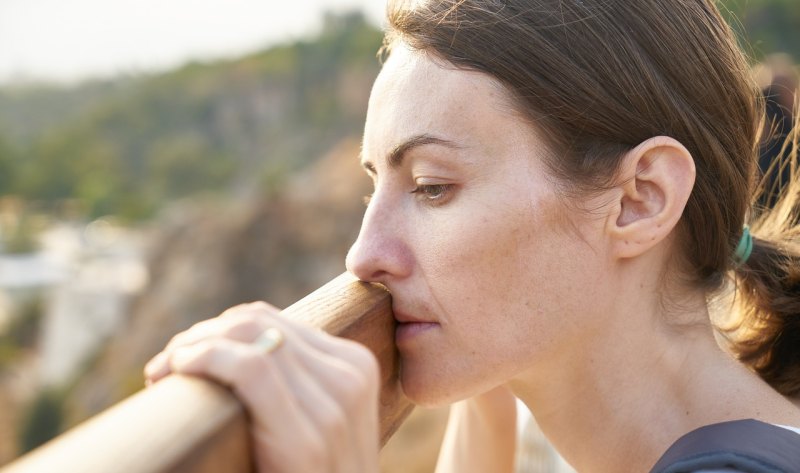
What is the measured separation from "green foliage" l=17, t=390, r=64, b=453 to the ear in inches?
1279

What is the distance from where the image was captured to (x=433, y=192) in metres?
1.31

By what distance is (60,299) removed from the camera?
40.0 m

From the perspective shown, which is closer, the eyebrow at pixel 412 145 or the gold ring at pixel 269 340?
the gold ring at pixel 269 340

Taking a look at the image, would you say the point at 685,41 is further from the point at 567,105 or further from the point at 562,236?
the point at 562,236

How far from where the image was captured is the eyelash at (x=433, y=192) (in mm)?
1294

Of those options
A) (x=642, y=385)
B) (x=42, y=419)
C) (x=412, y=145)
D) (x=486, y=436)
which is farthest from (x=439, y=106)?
(x=42, y=419)

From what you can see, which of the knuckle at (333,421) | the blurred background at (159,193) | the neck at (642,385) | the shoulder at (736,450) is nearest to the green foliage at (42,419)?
the blurred background at (159,193)

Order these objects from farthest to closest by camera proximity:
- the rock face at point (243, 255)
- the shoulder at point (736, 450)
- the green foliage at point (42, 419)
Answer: the green foliage at point (42, 419) < the rock face at point (243, 255) < the shoulder at point (736, 450)

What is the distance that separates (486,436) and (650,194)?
815 mm

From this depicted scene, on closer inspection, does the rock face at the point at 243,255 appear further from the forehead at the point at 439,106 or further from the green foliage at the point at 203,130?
the green foliage at the point at 203,130

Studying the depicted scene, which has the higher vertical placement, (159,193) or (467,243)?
(467,243)

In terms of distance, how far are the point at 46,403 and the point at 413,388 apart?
33128mm

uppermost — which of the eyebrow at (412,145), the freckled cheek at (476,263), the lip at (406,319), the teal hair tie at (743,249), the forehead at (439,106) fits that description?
the forehead at (439,106)

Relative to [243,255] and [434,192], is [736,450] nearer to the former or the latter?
[434,192]
